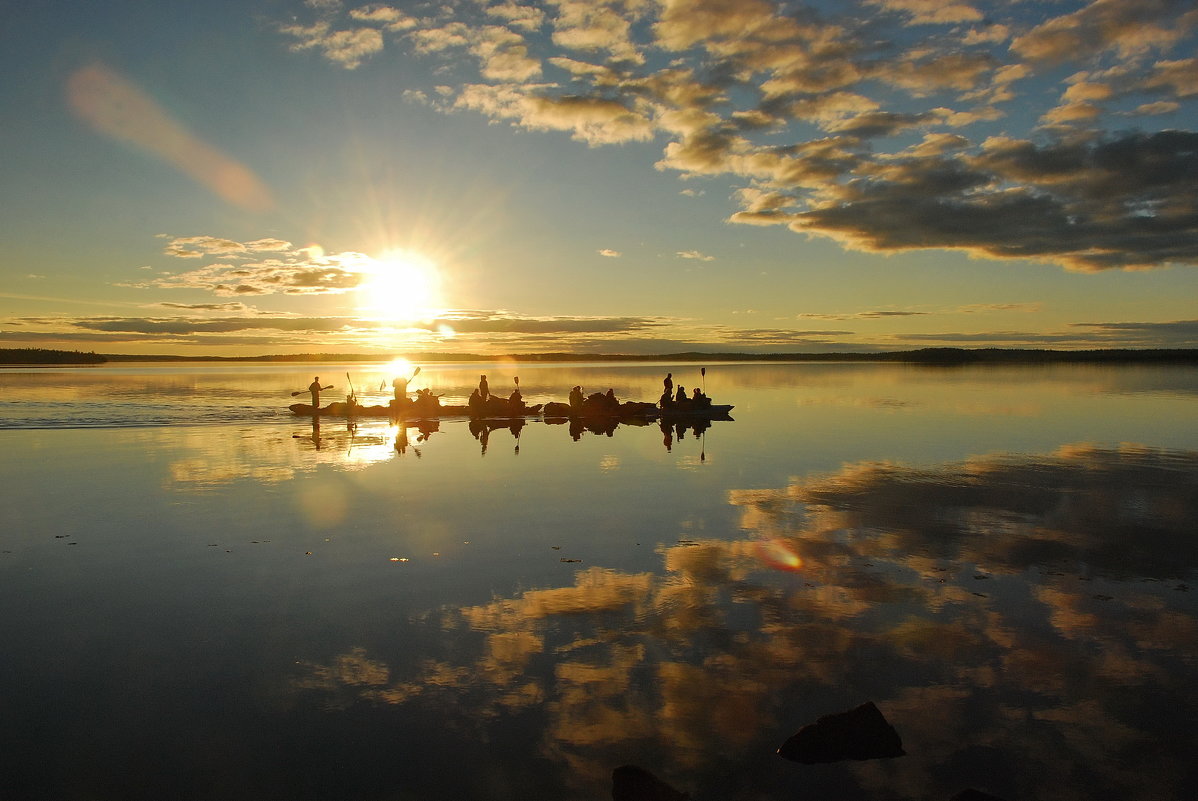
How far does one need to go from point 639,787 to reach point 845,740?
228 cm

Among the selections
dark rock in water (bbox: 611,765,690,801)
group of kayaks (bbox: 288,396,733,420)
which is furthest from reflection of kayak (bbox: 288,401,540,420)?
dark rock in water (bbox: 611,765,690,801)

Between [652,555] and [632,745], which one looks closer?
[632,745]

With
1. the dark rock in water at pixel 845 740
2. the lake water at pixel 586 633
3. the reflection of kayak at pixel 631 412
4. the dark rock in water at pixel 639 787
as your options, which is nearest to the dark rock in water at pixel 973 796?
the lake water at pixel 586 633

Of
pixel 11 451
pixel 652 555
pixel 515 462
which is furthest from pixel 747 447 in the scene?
pixel 11 451

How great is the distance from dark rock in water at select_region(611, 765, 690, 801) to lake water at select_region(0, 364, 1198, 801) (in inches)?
15.8

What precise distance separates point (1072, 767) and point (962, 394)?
65.9 metres

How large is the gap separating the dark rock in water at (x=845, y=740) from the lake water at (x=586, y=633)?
140 millimetres

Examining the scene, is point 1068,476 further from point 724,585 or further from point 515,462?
point 515,462

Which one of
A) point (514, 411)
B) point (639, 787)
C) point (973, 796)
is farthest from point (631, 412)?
point (973, 796)

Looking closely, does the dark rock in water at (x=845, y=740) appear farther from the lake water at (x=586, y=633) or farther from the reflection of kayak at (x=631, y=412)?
the reflection of kayak at (x=631, y=412)

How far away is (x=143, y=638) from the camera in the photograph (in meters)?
10.2

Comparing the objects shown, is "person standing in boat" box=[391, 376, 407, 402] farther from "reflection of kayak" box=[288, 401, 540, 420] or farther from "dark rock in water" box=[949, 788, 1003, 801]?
"dark rock in water" box=[949, 788, 1003, 801]

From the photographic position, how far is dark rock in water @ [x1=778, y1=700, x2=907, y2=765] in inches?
285

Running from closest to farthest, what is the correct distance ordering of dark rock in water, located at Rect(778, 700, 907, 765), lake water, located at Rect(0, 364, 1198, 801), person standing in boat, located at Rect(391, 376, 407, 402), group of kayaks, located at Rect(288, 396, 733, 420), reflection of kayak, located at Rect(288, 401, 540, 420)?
lake water, located at Rect(0, 364, 1198, 801) → dark rock in water, located at Rect(778, 700, 907, 765) → group of kayaks, located at Rect(288, 396, 733, 420) → reflection of kayak, located at Rect(288, 401, 540, 420) → person standing in boat, located at Rect(391, 376, 407, 402)
